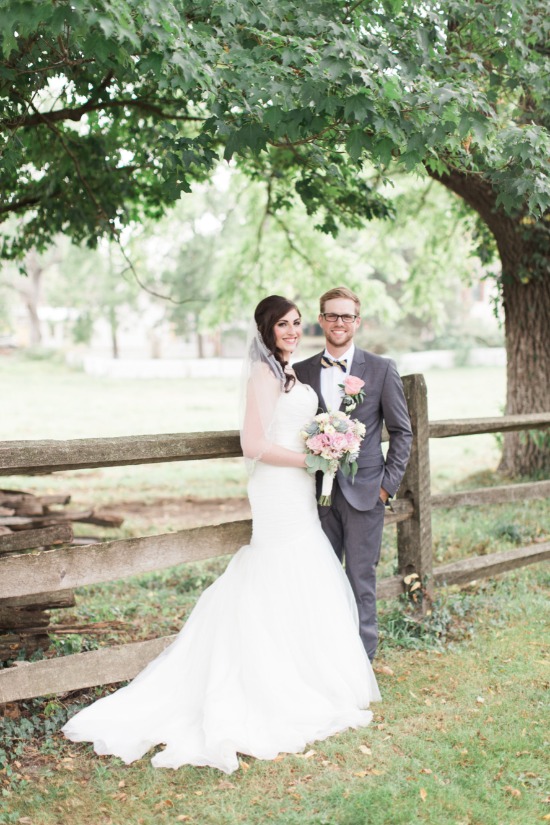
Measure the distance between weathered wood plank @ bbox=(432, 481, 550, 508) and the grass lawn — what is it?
0.77m

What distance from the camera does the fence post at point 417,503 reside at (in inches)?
229

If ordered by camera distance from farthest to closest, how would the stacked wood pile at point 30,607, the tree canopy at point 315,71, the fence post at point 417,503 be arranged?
the fence post at point 417,503 < the stacked wood pile at point 30,607 < the tree canopy at point 315,71

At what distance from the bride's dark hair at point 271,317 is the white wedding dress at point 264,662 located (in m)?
0.24

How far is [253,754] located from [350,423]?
1.89 metres

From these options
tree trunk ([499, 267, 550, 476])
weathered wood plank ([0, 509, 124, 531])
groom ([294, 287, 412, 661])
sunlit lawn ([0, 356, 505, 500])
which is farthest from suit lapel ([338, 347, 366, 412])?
sunlit lawn ([0, 356, 505, 500])

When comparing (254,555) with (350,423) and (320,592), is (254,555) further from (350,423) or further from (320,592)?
(350,423)

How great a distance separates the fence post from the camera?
19.1 feet

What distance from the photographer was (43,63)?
5438 mm

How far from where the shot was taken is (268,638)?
459 cm

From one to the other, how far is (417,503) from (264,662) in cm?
199

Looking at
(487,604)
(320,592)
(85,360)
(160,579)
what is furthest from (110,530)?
(85,360)

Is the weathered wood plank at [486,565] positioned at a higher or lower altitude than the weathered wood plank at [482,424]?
lower

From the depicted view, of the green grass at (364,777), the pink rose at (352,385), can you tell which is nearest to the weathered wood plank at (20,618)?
the green grass at (364,777)

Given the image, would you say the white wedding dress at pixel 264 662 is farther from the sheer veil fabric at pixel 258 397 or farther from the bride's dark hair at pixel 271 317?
the bride's dark hair at pixel 271 317
